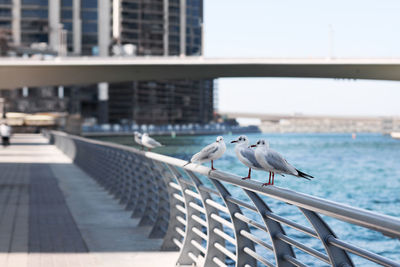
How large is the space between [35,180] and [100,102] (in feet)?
404

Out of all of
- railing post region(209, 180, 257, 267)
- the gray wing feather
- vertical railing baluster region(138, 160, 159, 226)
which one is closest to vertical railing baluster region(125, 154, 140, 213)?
vertical railing baluster region(138, 160, 159, 226)

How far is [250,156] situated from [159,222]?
14.8 ft

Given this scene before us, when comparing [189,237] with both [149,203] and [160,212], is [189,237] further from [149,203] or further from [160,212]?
[149,203]

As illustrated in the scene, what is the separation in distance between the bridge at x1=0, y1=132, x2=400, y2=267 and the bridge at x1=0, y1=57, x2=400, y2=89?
43.9m

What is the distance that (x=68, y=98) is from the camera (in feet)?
438

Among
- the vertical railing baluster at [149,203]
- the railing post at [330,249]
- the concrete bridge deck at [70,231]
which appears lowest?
the concrete bridge deck at [70,231]

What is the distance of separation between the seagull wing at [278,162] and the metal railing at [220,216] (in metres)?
0.14

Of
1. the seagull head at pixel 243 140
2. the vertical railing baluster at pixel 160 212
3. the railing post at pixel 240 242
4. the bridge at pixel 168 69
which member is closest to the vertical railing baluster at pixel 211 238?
the railing post at pixel 240 242

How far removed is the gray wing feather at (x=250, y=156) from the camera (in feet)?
16.6

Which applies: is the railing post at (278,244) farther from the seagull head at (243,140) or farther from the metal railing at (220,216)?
the seagull head at (243,140)

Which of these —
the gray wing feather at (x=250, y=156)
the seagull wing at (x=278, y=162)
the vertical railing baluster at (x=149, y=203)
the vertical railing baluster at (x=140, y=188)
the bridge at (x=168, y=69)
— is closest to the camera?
the seagull wing at (x=278, y=162)

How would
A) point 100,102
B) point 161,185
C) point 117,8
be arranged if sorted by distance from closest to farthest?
point 161,185 → point 100,102 → point 117,8

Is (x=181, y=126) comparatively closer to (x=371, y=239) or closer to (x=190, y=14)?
(x=190, y=14)

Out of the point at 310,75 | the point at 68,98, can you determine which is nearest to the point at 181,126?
the point at 68,98
